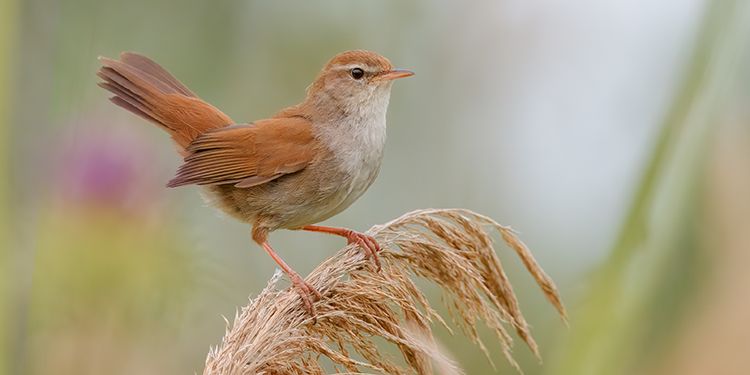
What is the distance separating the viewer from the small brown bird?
3262 millimetres

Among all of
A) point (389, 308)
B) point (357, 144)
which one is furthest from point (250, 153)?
point (389, 308)

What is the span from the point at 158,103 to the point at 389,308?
72.4 inches

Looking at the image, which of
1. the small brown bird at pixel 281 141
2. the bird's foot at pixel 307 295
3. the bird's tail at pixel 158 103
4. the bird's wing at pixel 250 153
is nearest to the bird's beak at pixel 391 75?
the small brown bird at pixel 281 141

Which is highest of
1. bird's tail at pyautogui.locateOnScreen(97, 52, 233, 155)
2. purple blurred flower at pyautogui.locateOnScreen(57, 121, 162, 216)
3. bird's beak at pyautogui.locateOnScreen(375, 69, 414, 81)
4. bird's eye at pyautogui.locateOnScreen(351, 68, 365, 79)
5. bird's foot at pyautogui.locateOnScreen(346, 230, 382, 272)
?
bird's beak at pyautogui.locateOnScreen(375, 69, 414, 81)

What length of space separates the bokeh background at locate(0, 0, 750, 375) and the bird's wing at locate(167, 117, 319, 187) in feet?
0.59

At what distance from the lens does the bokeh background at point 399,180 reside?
64.2 inches

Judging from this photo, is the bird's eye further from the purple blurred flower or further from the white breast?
the purple blurred flower

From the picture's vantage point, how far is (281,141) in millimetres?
3391

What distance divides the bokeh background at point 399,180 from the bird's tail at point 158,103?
0.10 meters

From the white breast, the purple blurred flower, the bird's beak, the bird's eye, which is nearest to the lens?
the purple blurred flower

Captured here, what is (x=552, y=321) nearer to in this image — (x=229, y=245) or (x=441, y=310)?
(x=441, y=310)

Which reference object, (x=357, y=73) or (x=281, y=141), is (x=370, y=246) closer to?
(x=281, y=141)

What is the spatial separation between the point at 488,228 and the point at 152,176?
1263 millimetres

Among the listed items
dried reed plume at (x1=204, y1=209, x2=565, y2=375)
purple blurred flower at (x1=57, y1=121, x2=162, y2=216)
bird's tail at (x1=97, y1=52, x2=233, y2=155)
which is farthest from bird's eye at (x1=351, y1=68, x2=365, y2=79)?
dried reed plume at (x1=204, y1=209, x2=565, y2=375)
